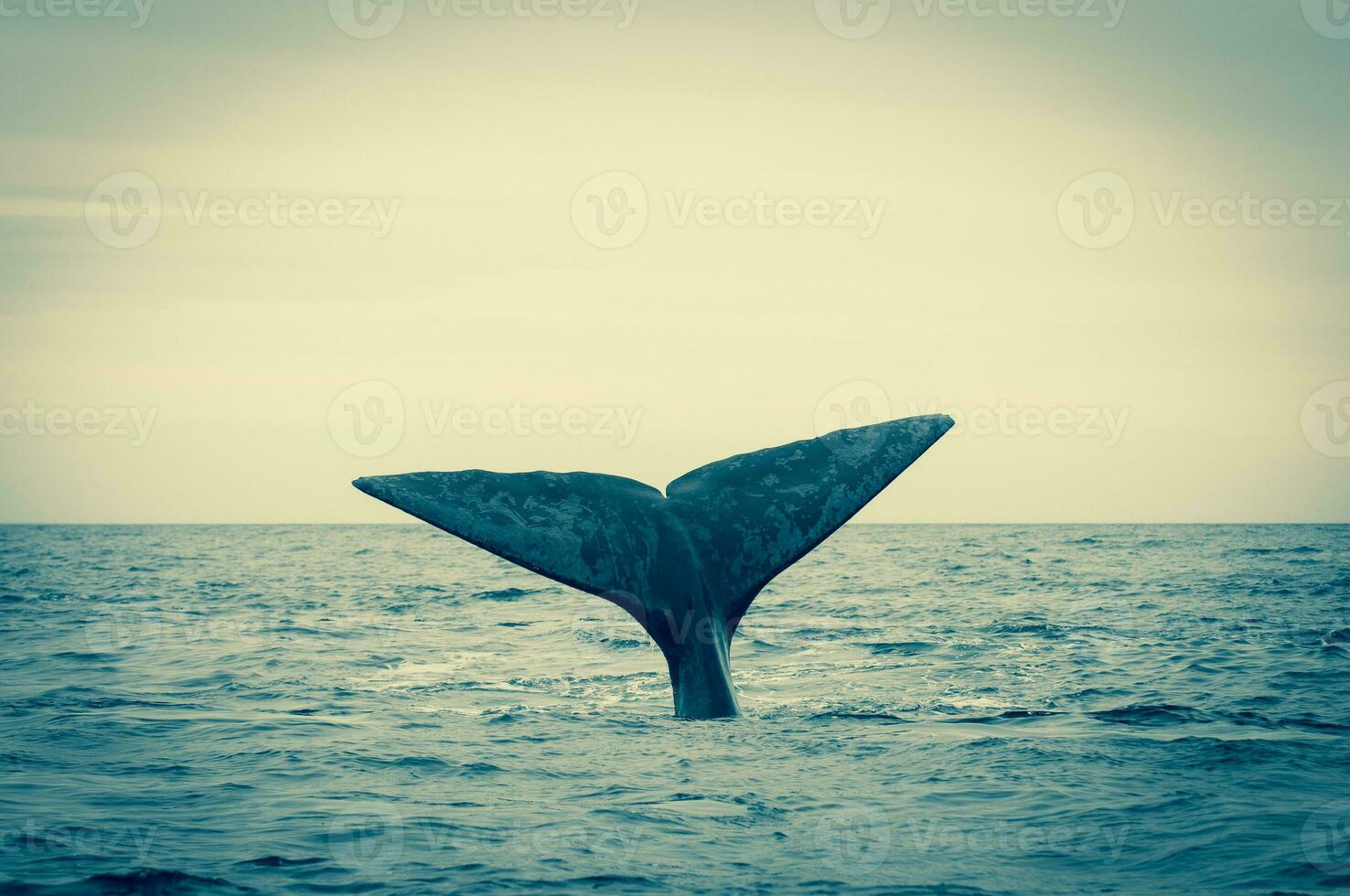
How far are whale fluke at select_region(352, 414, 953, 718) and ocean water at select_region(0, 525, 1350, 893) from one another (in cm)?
91

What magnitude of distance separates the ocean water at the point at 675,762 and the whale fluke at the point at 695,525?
91cm

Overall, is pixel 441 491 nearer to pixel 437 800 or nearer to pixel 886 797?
pixel 437 800

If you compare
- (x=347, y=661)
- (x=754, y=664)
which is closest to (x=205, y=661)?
(x=347, y=661)

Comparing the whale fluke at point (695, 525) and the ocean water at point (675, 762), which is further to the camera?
the whale fluke at point (695, 525)

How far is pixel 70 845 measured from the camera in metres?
6.28

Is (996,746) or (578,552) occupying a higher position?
(578,552)

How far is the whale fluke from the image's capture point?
25.9ft

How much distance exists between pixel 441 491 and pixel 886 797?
10.6 ft

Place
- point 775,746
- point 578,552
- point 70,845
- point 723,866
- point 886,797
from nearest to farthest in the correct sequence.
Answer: point 723,866
point 70,845
point 886,797
point 578,552
point 775,746

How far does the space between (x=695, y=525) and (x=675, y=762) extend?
160 centimetres

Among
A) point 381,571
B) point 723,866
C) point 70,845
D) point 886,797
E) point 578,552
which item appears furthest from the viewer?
point 381,571

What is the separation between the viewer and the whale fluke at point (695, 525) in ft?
25.9

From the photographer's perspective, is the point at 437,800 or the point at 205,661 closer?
the point at 437,800

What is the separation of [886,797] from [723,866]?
5.52 feet
